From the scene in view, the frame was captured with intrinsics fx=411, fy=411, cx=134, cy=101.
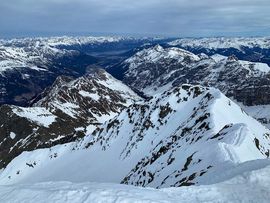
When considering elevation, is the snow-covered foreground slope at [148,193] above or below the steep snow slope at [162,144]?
above

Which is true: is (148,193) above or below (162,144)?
above

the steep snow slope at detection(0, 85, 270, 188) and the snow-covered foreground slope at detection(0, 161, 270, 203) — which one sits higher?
the snow-covered foreground slope at detection(0, 161, 270, 203)

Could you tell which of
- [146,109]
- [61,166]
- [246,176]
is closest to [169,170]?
[246,176]

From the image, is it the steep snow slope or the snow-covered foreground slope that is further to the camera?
the steep snow slope

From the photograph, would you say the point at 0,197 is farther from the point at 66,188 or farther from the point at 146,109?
the point at 146,109

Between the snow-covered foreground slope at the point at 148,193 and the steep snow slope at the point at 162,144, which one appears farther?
the steep snow slope at the point at 162,144
